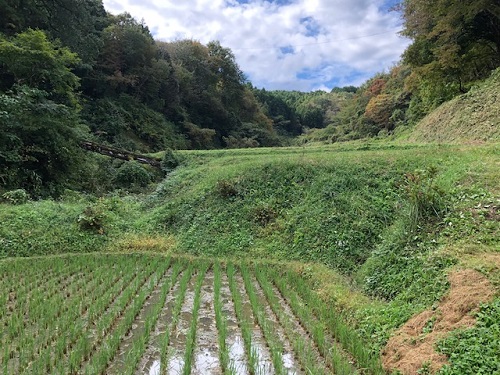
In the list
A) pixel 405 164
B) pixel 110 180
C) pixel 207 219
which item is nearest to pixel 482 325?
pixel 405 164

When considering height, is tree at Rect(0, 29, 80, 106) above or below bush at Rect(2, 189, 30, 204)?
above

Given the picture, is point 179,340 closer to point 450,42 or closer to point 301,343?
point 301,343

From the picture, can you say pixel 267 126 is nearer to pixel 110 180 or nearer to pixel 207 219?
pixel 110 180

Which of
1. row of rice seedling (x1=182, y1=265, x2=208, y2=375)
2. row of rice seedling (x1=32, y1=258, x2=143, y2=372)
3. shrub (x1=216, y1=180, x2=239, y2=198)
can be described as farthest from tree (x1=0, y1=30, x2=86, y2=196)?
row of rice seedling (x1=182, y1=265, x2=208, y2=375)

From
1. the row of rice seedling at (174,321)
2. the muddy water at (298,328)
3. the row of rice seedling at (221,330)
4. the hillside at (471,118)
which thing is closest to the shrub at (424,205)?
the muddy water at (298,328)

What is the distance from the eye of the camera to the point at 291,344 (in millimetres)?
4703

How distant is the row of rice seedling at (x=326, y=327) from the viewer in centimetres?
416

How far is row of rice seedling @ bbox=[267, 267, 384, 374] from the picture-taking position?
416 cm

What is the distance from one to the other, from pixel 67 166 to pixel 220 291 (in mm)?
11415

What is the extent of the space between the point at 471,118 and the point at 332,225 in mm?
9711

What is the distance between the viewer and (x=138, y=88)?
32844 mm

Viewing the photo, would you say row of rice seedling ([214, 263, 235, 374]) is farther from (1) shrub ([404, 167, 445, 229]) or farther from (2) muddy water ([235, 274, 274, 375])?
(1) shrub ([404, 167, 445, 229])

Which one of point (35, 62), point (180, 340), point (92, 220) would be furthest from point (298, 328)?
point (35, 62)

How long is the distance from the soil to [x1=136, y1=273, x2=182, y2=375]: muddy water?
108 inches
